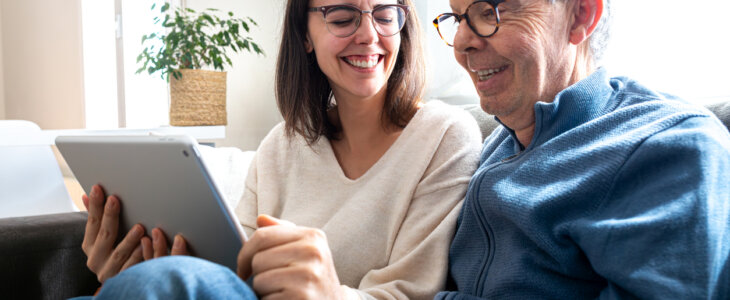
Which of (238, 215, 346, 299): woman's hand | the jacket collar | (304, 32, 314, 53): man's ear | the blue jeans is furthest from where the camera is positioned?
(304, 32, 314, 53): man's ear

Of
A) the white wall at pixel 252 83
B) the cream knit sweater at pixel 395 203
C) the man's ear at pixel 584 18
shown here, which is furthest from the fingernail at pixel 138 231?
the white wall at pixel 252 83

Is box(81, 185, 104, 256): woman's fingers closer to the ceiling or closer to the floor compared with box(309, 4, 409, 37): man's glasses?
closer to the floor

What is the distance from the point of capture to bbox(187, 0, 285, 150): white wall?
3887 mm

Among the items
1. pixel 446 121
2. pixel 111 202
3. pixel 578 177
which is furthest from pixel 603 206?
pixel 111 202

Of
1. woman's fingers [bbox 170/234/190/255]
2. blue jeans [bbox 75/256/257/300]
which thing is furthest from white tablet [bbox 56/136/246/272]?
blue jeans [bbox 75/256/257/300]

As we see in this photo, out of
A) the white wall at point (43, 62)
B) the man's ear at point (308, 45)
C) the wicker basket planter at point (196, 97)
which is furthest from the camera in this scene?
the white wall at point (43, 62)

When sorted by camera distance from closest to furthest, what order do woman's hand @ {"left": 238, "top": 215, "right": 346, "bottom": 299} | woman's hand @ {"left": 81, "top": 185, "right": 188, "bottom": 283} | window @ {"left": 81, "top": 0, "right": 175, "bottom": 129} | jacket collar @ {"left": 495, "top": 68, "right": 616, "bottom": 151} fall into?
woman's hand @ {"left": 238, "top": 215, "right": 346, "bottom": 299}, jacket collar @ {"left": 495, "top": 68, "right": 616, "bottom": 151}, woman's hand @ {"left": 81, "top": 185, "right": 188, "bottom": 283}, window @ {"left": 81, "top": 0, "right": 175, "bottom": 129}

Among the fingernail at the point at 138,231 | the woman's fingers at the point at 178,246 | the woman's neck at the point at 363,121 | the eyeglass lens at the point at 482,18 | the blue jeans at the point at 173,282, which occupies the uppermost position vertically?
the eyeglass lens at the point at 482,18

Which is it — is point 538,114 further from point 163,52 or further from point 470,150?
point 163,52

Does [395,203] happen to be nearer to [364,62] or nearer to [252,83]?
→ [364,62]

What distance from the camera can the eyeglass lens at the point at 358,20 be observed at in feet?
4.05

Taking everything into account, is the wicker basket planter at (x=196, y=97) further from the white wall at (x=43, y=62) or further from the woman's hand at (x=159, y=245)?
the woman's hand at (x=159, y=245)

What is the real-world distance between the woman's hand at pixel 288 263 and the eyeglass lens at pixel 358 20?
0.60 meters

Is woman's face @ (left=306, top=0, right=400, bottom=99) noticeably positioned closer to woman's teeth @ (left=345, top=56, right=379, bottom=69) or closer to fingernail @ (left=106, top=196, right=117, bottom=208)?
woman's teeth @ (left=345, top=56, right=379, bottom=69)
